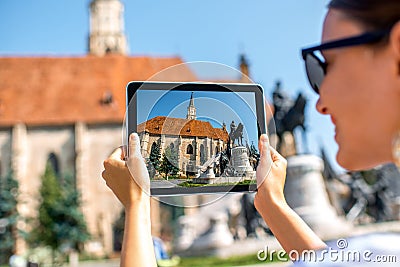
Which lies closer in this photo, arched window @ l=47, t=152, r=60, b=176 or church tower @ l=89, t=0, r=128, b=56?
arched window @ l=47, t=152, r=60, b=176

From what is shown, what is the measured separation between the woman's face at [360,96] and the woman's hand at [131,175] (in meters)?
0.41

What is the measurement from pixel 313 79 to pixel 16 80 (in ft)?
130

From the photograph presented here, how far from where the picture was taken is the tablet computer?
1232 mm

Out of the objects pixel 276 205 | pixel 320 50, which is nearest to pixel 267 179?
pixel 276 205

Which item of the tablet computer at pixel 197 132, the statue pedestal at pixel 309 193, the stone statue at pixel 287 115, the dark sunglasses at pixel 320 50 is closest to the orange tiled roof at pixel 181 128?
the tablet computer at pixel 197 132

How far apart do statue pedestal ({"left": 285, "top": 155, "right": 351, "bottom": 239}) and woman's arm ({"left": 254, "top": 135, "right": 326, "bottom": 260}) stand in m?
13.7

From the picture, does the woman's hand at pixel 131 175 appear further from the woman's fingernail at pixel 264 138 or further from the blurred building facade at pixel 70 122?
the blurred building facade at pixel 70 122

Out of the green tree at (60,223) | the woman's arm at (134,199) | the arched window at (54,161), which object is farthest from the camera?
the arched window at (54,161)

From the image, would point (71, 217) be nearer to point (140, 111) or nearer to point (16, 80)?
point (16, 80)

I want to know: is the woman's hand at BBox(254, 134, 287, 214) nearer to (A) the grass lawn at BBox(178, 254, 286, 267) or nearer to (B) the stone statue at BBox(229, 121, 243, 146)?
(B) the stone statue at BBox(229, 121, 243, 146)

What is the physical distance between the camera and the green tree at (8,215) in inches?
1229

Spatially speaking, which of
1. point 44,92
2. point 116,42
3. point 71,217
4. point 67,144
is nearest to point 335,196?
point 71,217

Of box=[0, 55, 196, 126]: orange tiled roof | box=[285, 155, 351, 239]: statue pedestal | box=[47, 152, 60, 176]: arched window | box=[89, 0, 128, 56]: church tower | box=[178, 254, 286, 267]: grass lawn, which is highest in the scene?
box=[89, 0, 128, 56]: church tower

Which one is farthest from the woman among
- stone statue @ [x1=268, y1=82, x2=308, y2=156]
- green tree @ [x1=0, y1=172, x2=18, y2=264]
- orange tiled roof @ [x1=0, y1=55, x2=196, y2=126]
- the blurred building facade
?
orange tiled roof @ [x1=0, y1=55, x2=196, y2=126]
